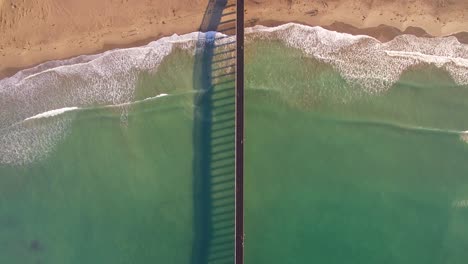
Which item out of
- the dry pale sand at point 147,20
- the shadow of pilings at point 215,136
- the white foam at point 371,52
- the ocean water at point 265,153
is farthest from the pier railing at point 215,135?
Answer: the white foam at point 371,52

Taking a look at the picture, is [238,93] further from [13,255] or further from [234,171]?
[13,255]

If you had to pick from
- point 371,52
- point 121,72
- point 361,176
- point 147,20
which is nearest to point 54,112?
point 121,72

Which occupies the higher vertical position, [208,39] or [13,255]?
[208,39]

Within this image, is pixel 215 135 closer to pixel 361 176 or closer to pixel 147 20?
pixel 147 20

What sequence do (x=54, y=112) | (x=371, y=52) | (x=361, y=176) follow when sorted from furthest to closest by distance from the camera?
(x=54, y=112)
(x=371, y=52)
(x=361, y=176)

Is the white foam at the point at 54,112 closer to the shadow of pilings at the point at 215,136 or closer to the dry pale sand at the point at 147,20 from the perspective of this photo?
the dry pale sand at the point at 147,20

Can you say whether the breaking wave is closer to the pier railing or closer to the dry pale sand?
the dry pale sand

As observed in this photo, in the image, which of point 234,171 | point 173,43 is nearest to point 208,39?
point 173,43
